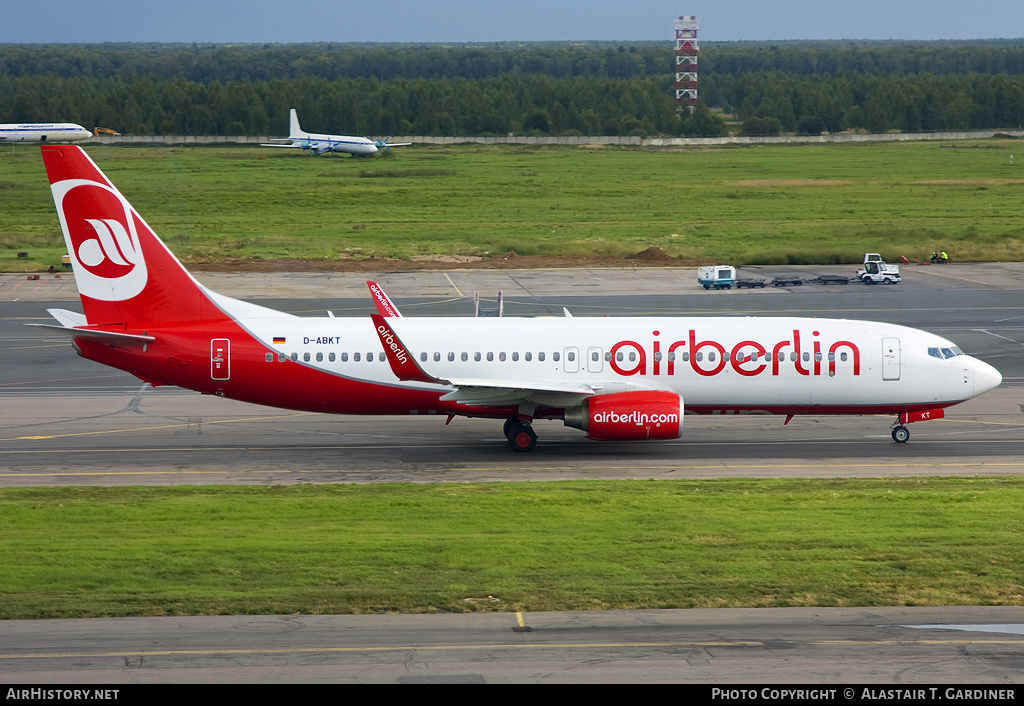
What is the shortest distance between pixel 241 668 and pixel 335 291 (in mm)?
51971

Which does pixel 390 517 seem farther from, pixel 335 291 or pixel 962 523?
pixel 335 291

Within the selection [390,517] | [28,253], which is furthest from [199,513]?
[28,253]

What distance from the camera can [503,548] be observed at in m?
24.3

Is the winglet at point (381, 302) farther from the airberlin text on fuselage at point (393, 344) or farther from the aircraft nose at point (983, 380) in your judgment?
the aircraft nose at point (983, 380)

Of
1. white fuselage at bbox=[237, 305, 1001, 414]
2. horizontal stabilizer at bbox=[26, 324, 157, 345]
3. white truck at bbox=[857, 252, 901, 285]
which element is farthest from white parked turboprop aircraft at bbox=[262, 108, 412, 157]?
white fuselage at bbox=[237, 305, 1001, 414]

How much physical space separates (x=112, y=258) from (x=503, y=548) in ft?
60.8

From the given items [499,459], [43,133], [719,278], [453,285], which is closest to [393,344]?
[499,459]

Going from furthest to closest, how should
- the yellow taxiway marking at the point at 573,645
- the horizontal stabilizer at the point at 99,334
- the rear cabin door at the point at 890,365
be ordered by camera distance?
the rear cabin door at the point at 890,365 < the horizontal stabilizer at the point at 99,334 < the yellow taxiway marking at the point at 573,645

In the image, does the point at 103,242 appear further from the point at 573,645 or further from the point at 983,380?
the point at 983,380

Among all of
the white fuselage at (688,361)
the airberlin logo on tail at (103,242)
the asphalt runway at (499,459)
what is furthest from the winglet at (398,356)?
the airberlin logo on tail at (103,242)

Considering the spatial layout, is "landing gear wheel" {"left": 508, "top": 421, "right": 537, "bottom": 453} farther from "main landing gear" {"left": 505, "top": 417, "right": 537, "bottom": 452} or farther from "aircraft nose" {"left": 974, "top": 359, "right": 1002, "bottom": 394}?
"aircraft nose" {"left": 974, "top": 359, "right": 1002, "bottom": 394}

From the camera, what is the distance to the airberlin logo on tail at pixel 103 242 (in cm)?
3566

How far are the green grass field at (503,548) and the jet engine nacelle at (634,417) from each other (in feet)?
12.8

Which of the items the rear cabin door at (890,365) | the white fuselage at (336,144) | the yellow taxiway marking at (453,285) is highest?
the white fuselage at (336,144)
